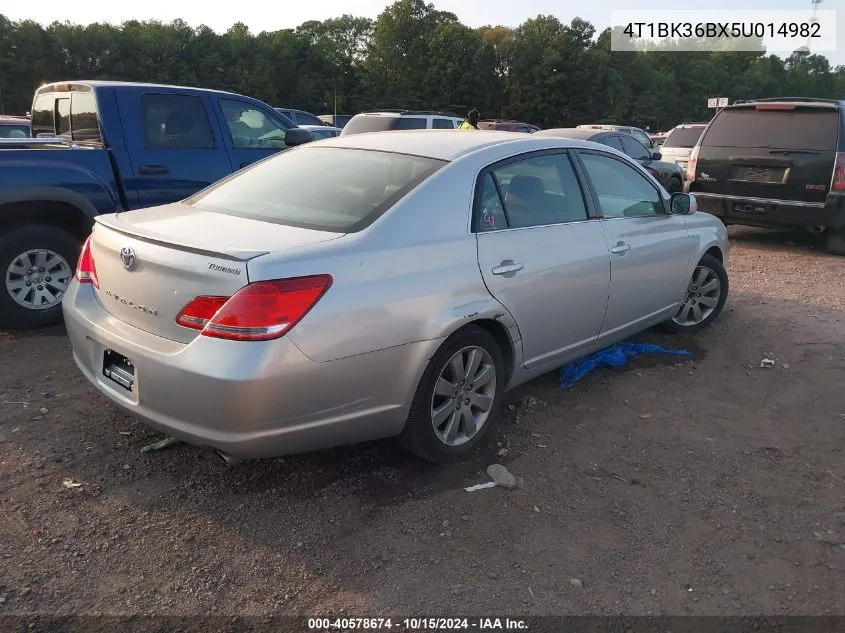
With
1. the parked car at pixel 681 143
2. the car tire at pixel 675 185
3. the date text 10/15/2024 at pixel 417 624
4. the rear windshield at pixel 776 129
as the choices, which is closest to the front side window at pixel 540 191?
the date text 10/15/2024 at pixel 417 624

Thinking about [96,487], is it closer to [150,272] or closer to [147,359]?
[147,359]

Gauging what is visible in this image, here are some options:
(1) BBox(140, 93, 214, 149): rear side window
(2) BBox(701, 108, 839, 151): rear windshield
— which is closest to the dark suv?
(2) BBox(701, 108, 839, 151): rear windshield

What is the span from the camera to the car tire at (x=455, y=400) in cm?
328

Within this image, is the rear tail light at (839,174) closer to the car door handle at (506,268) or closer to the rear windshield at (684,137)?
the car door handle at (506,268)

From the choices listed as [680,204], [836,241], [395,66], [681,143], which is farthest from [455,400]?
[395,66]

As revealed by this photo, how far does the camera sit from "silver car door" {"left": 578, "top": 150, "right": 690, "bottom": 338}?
173 inches

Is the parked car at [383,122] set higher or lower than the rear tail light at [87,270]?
higher

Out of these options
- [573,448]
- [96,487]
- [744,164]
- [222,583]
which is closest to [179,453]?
[96,487]

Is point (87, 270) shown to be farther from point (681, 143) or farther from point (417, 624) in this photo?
point (681, 143)

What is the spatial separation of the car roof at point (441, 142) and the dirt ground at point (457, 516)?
1550mm

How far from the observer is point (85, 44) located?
4019 centimetres

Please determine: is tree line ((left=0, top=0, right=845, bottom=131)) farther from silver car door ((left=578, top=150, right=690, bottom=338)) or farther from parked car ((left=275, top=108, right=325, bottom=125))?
silver car door ((left=578, top=150, right=690, bottom=338))

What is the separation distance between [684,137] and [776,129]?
24.9 ft

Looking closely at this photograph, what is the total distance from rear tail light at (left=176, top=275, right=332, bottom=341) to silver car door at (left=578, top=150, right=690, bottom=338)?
2283mm
